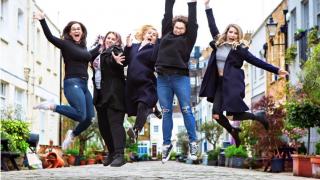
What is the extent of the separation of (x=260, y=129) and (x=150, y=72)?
60.9 ft

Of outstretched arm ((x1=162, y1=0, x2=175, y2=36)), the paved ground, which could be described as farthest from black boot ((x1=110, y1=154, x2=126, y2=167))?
the paved ground

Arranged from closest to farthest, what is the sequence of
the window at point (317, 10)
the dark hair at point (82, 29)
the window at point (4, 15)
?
1. the dark hair at point (82, 29)
2. the window at point (317, 10)
3. the window at point (4, 15)

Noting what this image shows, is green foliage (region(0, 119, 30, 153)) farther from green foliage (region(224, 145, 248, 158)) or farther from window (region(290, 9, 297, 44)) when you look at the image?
window (region(290, 9, 297, 44))

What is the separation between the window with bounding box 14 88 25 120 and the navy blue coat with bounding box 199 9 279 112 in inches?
723

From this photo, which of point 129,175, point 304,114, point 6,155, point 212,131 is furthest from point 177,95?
point 212,131

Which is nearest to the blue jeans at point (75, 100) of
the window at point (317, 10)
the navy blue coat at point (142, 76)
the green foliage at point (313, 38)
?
the navy blue coat at point (142, 76)

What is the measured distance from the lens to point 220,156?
146 feet

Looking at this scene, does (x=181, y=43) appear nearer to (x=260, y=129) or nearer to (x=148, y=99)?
(x=148, y=99)

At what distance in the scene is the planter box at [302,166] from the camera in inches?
971

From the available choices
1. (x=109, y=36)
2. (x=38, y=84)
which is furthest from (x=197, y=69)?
(x=109, y=36)

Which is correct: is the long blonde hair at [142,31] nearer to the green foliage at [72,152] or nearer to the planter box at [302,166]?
the planter box at [302,166]

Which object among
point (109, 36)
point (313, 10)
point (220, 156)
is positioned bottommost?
point (220, 156)

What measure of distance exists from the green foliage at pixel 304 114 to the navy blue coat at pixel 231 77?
500 inches

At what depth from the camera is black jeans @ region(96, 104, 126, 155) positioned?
13.2 meters
